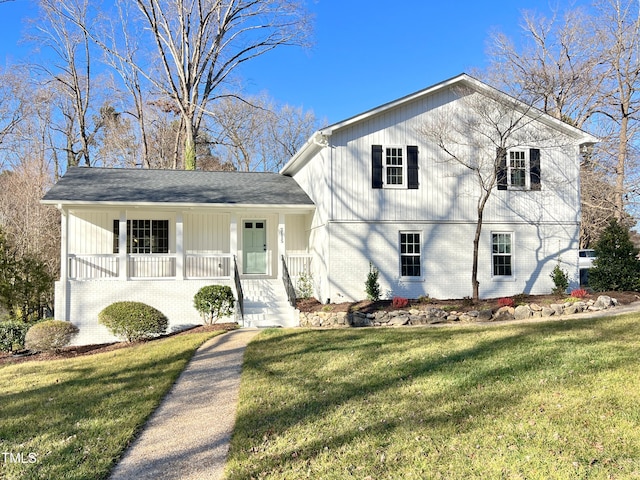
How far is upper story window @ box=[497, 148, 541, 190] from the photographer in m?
15.0

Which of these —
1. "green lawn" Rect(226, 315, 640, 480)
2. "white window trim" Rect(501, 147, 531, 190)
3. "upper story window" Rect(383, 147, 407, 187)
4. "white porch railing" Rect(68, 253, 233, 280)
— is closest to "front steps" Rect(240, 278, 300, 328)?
"white porch railing" Rect(68, 253, 233, 280)

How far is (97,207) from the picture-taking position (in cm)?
1408

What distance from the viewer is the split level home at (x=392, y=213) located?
13.9 metres

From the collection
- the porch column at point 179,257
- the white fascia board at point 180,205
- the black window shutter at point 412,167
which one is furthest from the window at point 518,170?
the porch column at point 179,257

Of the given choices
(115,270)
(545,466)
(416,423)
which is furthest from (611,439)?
(115,270)

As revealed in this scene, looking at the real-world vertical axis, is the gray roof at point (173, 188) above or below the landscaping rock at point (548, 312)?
above

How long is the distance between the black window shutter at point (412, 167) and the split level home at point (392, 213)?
3cm

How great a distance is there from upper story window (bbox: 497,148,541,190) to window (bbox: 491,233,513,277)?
1.54 metres

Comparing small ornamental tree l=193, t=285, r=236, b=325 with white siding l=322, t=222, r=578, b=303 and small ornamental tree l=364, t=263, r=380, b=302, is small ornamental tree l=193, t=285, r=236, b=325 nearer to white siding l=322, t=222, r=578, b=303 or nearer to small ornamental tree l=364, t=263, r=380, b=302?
white siding l=322, t=222, r=578, b=303

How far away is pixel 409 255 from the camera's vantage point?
14539mm

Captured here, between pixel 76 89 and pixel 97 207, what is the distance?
2068 cm

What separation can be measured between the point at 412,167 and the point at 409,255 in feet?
8.68

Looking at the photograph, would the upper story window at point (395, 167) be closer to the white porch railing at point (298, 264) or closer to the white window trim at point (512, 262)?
the white window trim at point (512, 262)

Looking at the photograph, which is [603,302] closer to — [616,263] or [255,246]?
[616,263]
